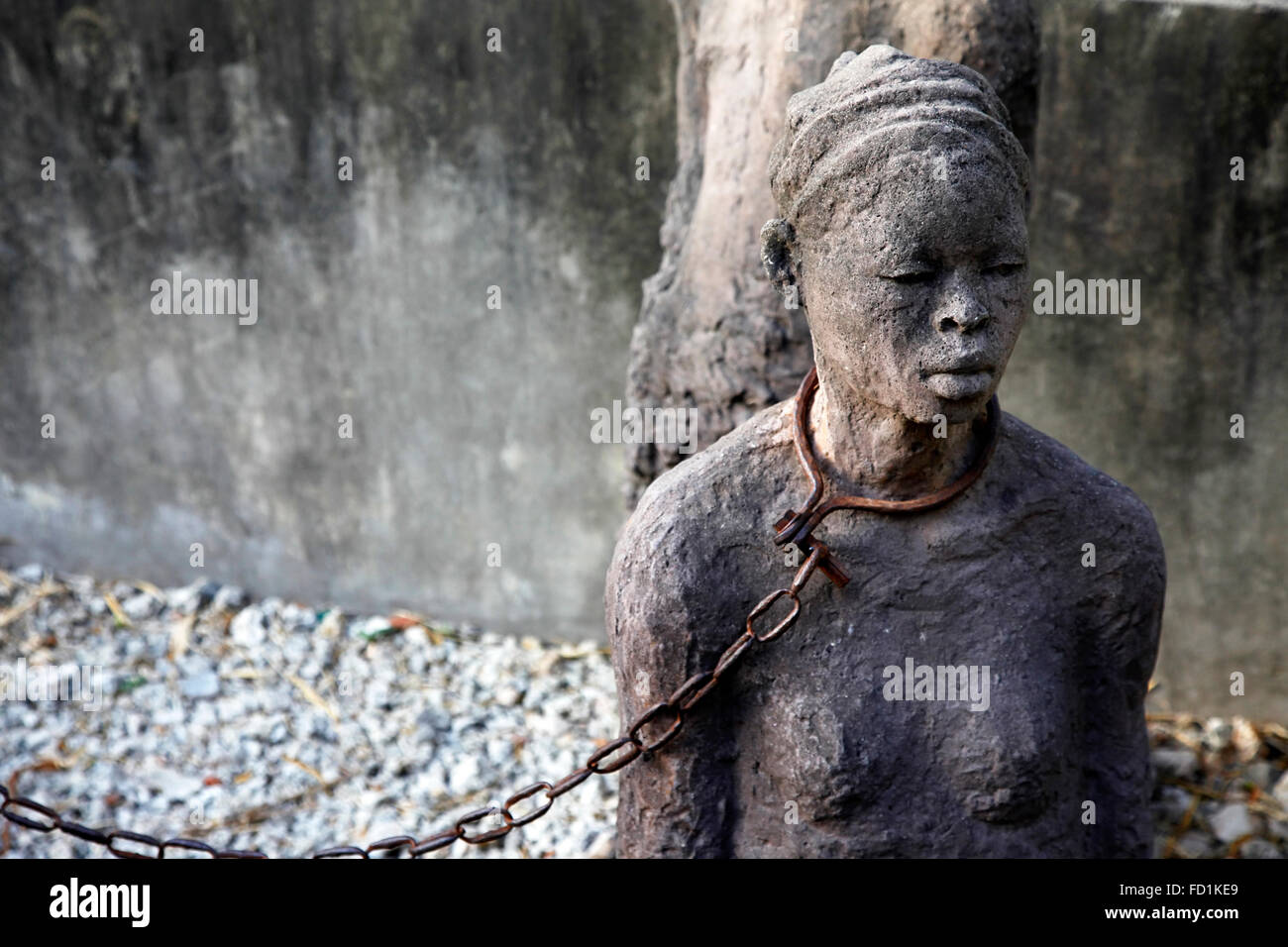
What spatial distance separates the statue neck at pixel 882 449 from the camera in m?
2.37

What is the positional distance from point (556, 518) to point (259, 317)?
142cm

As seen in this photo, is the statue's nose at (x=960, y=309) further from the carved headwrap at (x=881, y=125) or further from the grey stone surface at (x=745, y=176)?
the grey stone surface at (x=745, y=176)

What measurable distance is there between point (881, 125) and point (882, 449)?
0.56m

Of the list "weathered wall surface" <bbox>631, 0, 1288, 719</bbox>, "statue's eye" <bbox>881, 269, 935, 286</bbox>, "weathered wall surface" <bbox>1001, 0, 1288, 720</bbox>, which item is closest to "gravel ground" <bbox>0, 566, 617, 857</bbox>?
"weathered wall surface" <bbox>631, 0, 1288, 719</bbox>

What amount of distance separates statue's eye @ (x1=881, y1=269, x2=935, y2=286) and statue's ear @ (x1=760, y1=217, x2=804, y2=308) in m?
0.22

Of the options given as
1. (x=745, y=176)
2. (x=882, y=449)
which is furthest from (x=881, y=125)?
(x=745, y=176)

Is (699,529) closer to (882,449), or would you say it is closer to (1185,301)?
(882,449)

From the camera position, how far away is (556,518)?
17.8 feet

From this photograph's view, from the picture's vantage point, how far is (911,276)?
2166mm

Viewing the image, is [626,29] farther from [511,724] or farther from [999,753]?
[999,753]

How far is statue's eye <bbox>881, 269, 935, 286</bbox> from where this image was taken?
84.8 inches

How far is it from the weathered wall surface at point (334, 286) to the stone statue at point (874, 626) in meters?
2.75

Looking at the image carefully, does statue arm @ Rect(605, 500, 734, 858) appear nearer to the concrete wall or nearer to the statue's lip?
the statue's lip

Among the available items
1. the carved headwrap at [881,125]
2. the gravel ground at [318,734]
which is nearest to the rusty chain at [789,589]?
the carved headwrap at [881,125]
